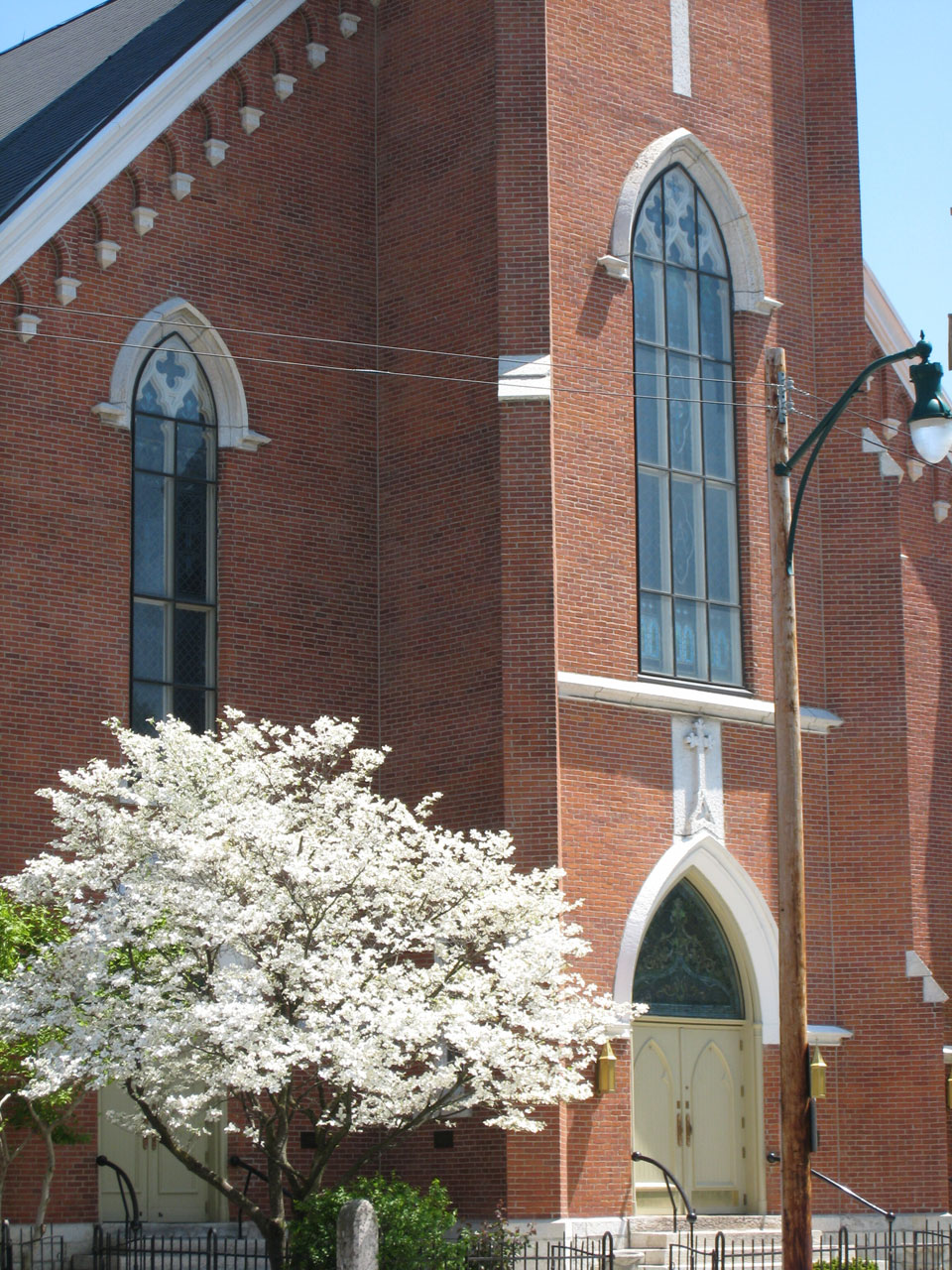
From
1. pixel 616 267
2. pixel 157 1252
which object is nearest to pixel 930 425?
pixel 616 267

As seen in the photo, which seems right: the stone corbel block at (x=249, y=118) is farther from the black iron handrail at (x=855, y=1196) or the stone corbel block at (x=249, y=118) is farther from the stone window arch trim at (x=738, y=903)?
the black iron handrail at (x=855, y=1196)

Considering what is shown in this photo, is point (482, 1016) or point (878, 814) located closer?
point (482, 1016)

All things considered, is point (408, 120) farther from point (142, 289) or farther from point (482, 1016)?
point (482, 1016)

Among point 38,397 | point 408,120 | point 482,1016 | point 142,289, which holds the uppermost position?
point 408,120

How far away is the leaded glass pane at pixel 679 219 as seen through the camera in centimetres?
2319

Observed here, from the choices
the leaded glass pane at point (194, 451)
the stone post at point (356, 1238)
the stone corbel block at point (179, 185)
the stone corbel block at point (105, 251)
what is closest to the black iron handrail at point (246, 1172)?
the stone post at point (356, 1238)

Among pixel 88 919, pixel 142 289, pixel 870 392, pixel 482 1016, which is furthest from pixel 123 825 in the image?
pixel 870 392

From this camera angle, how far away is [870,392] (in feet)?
80.3

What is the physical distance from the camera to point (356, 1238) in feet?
46.7

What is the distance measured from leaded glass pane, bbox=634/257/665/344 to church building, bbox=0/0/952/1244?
0.05 metres

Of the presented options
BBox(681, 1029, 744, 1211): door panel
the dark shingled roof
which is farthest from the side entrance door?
the dark shingled roof

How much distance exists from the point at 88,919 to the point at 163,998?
74.6 inches

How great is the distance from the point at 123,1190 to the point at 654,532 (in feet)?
28.5

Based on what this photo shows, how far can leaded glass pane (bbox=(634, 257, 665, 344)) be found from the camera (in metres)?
22.7
